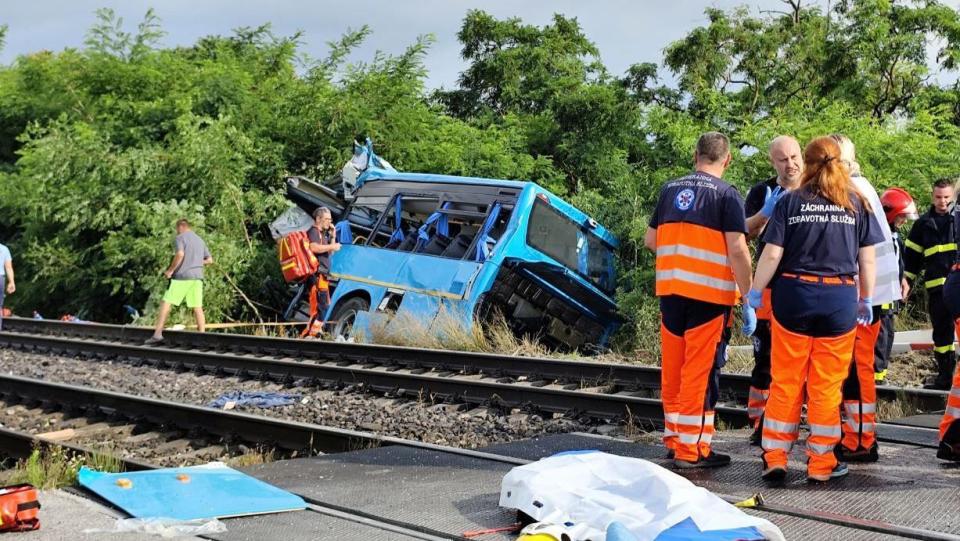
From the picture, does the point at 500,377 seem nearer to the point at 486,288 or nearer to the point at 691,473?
the point at 486,288

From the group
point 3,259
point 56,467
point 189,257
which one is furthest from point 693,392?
point 3,259

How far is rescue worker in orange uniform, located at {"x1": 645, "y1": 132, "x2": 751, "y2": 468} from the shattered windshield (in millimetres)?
7006

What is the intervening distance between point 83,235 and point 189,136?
3.64 metres

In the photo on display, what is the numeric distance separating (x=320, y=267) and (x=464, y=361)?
4.13m

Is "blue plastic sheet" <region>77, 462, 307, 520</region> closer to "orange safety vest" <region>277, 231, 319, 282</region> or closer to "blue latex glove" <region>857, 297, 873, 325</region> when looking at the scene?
"blue latex glove" <region>857, 297, 873, 325</region>

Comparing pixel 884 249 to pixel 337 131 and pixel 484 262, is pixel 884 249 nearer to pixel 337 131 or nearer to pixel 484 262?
pixel 484 262

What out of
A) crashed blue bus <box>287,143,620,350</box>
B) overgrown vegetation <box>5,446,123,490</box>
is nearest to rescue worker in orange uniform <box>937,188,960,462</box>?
overgrown vegetation <box>5,446,123,490</box>

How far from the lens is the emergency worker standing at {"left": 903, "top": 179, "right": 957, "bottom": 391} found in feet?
29.0

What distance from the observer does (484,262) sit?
40.4ft

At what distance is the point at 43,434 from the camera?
815 cm

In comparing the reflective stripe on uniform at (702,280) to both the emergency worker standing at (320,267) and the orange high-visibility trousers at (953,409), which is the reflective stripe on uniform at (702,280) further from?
the emergency worker standing at (320,267)

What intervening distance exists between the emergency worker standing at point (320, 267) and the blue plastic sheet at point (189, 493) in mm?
8680

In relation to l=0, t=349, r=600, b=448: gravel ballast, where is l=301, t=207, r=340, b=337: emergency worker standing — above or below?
above

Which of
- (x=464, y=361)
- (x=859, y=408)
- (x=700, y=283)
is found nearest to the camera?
(x=700, y=283)
